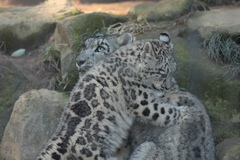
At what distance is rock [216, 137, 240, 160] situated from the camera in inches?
275

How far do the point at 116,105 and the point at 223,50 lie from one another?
3.16m

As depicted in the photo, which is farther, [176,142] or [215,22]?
[215,22]

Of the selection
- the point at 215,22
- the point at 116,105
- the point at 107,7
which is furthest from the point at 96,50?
the point at 107,7

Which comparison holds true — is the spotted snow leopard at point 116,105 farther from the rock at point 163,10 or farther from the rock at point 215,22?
the rock at point 163,10

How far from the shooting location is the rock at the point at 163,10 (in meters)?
10.4

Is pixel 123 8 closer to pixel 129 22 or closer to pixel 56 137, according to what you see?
pixel 129 22

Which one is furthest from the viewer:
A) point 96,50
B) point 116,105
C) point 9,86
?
point 9,86

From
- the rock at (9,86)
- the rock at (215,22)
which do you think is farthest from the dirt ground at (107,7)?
the rock at (9,86)

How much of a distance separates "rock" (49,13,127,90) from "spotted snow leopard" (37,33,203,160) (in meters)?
2.55

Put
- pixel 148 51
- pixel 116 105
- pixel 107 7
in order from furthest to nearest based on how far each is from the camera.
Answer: pixel 107 7 → pixel 148 51 → pixel 116 105

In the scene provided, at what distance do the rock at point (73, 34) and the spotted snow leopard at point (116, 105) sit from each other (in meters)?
2.55

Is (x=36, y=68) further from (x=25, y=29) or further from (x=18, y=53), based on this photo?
(x=25, y=29)

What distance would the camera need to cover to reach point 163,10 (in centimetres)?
1051

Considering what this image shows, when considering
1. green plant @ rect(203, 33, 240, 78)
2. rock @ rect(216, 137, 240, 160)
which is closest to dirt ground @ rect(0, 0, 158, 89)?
green plant @ rect(203, 33, 240, 78)
